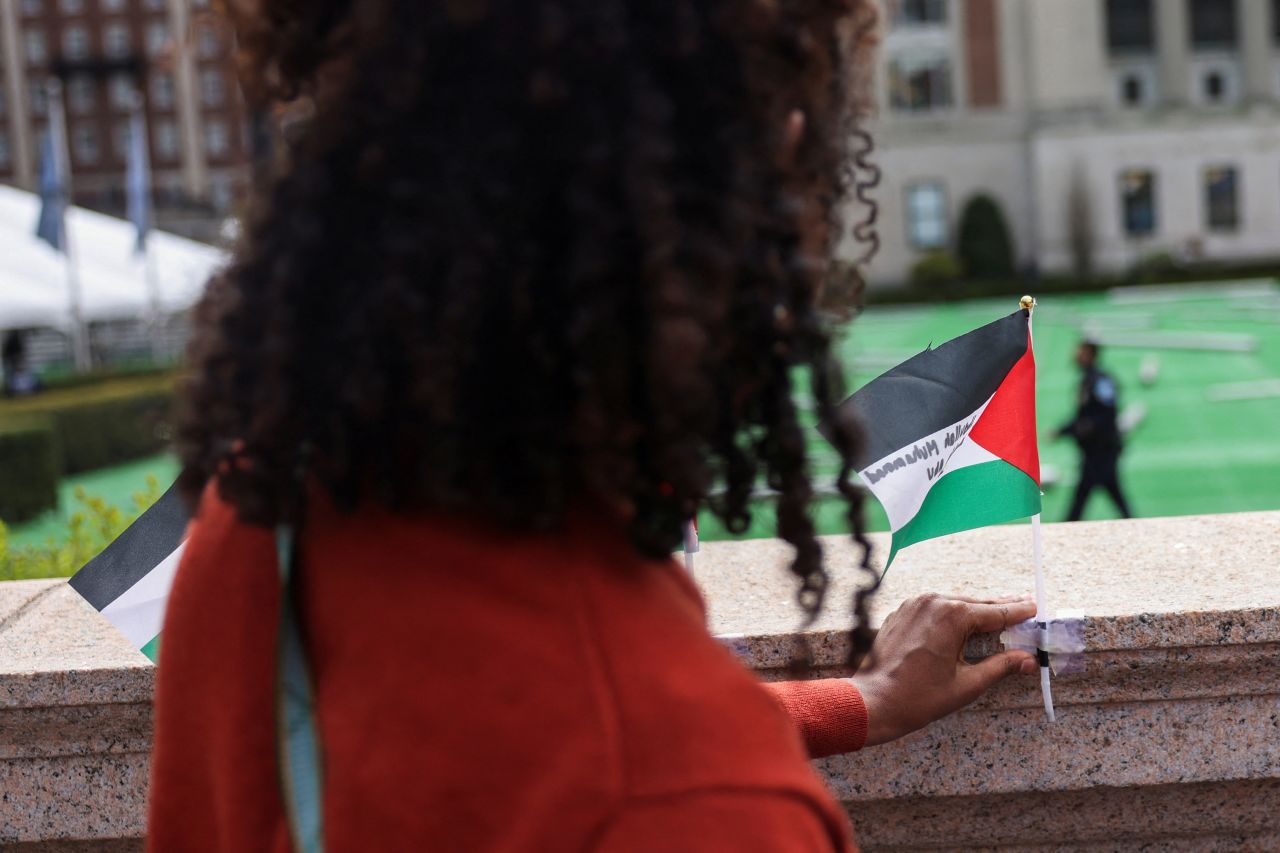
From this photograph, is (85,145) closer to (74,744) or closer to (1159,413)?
(1159,413)

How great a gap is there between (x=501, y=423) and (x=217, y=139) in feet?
265

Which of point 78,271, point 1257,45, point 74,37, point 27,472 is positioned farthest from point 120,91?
point 27,472

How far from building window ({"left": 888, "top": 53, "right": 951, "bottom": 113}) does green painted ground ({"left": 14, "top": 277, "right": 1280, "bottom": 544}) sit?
64.2 ft

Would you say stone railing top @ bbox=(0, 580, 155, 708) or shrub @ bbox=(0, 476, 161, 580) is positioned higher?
stone railing top @ bbox=(0, 580, 155, 708)

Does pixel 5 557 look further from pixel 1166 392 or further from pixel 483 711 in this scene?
pixel 1166 392

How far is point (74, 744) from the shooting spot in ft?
7.48

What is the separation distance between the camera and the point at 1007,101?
160ft

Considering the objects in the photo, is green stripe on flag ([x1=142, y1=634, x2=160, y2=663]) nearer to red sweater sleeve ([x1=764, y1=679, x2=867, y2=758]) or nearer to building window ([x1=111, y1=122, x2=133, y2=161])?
red sweater sleeve ([x1=764, y1=679, x2=867, y2=758])

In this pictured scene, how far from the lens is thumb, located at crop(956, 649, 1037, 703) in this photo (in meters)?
1.89

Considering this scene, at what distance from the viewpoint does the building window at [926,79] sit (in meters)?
49.5

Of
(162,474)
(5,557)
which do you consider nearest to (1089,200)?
(162,474)

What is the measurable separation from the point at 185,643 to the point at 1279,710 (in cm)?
172

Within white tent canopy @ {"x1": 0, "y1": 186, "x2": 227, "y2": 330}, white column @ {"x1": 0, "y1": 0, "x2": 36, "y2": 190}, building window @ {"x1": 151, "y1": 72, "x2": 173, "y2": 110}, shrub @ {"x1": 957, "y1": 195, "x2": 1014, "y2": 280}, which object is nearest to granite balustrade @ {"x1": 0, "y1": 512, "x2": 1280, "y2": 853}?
white tent canopy @ {"x1": 0, "y1": 186, "x2": 227, "y2": 330}

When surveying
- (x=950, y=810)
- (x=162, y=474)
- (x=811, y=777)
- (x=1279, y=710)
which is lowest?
(x=162, y=474)
